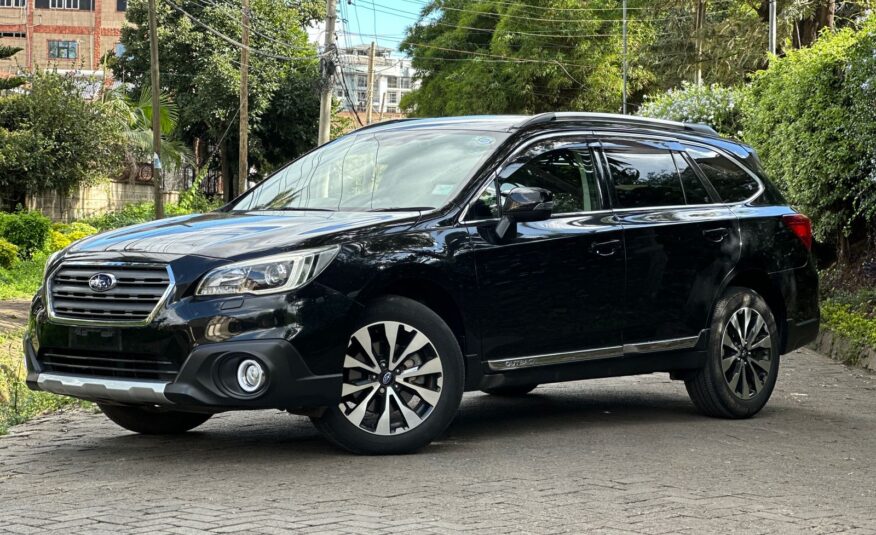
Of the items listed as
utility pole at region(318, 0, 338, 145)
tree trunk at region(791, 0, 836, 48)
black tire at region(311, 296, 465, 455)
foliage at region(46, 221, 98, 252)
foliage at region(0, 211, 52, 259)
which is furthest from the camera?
Result: utility pole at region(318, 0, 338, 145)

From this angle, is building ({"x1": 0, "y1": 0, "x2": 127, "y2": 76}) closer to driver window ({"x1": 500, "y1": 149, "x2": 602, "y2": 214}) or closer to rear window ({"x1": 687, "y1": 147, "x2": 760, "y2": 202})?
rear window ({"x1": 687, "y1": 147, "x2": 760, "y2": 202})

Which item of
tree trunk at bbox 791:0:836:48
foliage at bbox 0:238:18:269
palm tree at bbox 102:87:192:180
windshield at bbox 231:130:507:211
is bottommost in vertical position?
foliage at bbox 0:238:18:269

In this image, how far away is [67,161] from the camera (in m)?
43.2

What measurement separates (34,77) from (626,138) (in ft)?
127

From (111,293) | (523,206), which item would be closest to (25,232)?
(111,293)

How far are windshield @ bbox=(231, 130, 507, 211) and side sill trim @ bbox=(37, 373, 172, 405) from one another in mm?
1618

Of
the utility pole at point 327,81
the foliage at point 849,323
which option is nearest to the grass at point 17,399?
the foliage at point 849,323

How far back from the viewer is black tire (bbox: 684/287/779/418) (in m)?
8.70

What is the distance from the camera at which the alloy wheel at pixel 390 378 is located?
6.93 meters

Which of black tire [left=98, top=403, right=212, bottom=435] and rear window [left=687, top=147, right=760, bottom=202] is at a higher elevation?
rear window [left=687, top=147, right=760, bottom=202]

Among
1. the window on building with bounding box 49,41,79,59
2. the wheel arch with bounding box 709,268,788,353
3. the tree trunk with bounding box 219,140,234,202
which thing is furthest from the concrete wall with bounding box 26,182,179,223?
the window on building with bounding box 49,41,79,59

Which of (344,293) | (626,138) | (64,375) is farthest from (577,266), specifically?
(64,375)

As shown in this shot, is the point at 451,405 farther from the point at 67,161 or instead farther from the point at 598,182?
the point at 67,161

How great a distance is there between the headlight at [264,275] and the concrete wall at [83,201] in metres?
38.5
